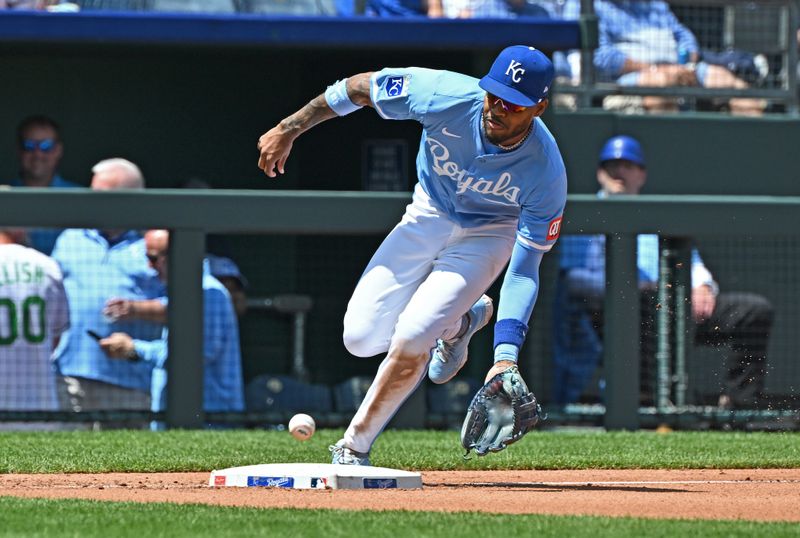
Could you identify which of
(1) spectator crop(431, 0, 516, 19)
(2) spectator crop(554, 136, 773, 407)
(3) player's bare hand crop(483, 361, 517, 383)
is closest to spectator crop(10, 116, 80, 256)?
(1) spectator crop(431, 0, 516, 19)

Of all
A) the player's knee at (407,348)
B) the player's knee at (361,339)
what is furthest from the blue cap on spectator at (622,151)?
the player's knee at (407,348)

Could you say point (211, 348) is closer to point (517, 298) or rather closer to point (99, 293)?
point (99, 293)

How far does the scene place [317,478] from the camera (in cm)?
611

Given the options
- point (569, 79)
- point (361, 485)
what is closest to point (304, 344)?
point (569, 79)

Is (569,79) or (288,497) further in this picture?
(569,79)

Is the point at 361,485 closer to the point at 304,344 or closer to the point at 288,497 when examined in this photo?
the point at 288,497

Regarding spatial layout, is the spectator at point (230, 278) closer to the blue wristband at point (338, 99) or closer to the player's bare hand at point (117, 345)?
the player's bare hand at point (117, 345)

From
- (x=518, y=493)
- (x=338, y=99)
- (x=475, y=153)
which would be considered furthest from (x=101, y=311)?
(x=518, y=493)

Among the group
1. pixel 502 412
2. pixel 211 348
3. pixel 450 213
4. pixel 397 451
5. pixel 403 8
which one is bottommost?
pixel 397 451

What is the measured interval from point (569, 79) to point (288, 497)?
6.72 m

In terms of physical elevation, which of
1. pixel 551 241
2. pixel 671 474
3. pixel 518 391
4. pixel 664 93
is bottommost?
pixel 671 474

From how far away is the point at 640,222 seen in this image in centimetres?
1004

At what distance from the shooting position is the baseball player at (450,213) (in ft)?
20.2

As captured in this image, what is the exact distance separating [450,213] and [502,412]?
1072 millimetres
